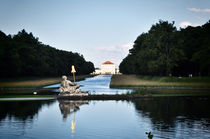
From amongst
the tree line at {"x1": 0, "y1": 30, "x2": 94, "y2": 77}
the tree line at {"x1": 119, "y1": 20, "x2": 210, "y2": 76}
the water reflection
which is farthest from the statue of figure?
the tree line at {"x1": 0, "y1": 30, "x2": 94, "y2": 77}

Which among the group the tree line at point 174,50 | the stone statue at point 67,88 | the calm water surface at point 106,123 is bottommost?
the calm water surface at point 106,123

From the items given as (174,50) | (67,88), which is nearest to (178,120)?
(67,88)

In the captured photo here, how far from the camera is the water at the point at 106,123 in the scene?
22.0 m

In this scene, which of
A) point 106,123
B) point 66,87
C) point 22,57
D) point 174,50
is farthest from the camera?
point 22,57

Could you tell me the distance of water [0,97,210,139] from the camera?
22047 millimetres

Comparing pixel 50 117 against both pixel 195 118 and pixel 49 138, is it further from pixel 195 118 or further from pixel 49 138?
pixel 195 118

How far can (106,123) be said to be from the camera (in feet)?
87.2

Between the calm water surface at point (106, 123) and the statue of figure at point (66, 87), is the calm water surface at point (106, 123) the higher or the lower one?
the lower one

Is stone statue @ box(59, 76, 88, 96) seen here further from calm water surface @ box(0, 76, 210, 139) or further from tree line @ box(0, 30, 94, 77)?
tree line @ box(0, 30, 94, 77)

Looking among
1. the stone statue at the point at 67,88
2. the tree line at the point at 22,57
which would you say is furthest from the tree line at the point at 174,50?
the stone statue at the point at 67,88

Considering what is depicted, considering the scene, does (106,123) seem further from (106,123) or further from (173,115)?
(173,115)

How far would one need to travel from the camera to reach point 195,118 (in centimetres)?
2875

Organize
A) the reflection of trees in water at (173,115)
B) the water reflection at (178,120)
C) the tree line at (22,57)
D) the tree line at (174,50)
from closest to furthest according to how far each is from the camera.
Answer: the water reflection at (178,120) < the reflection of trees in water at (173,115) < the tree line at (174,50) < the tree line at (22,57)

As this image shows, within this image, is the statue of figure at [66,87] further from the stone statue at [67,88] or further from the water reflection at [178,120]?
the water reflection at [178,120]
